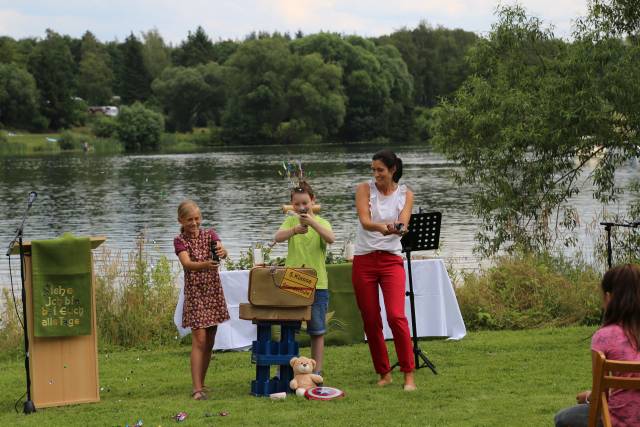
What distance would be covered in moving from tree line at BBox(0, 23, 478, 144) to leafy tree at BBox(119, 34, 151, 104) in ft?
0.44

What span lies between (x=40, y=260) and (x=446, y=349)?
3.97 m

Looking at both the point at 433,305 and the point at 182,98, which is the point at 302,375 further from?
the point at 182,98

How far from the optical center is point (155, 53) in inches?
5389

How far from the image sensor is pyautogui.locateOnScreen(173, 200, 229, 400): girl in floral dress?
7.41 metres

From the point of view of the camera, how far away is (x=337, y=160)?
63.7 meters

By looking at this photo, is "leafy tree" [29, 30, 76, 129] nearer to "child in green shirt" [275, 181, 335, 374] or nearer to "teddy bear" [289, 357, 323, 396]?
"child in green shirt" [275, 181, 335, 374]

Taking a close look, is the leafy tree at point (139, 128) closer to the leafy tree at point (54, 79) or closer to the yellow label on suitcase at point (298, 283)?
the leafy tree at point (54, 79)

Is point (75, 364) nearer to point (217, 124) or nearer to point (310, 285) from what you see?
point (310, 285)

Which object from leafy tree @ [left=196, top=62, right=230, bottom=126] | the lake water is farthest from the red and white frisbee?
leafy tree @ [left=196, top=62, right=230, bottom=126]

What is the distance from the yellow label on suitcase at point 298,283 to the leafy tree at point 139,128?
275ft

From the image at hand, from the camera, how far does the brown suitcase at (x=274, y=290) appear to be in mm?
7270

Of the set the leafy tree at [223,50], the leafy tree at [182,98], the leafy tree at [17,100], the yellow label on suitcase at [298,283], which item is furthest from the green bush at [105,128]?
the yellow label on suitcase at [298,283]

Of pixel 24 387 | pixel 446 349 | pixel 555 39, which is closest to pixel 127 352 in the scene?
pixel 24 387

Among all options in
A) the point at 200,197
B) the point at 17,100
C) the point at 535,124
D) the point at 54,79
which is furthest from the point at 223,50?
the point at 535,124
